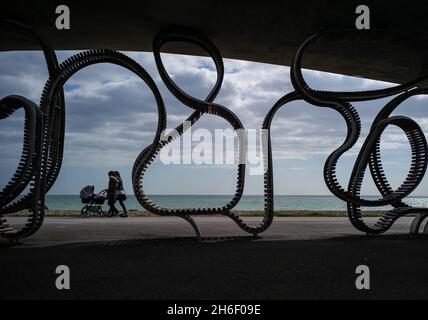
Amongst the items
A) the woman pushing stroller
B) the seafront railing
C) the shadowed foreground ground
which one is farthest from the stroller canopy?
the shadowed foreground ground

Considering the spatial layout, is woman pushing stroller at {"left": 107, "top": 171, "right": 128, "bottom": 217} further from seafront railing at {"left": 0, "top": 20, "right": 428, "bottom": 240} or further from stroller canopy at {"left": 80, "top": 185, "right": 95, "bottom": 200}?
seafront railing at {"left": 0, "top": 20, "right": 428, "bottom": 240}

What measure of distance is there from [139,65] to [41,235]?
4.73m

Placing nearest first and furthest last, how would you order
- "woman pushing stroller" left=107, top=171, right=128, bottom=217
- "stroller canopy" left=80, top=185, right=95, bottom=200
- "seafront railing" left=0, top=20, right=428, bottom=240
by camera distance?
"seafront railing" left=0, top=20, right=428, bottom=240 → "woman pushing stroller" left=107, top=171, right=128, bottom=217 → "stroller canopy" left=80, top=185, right=95, bottom=200

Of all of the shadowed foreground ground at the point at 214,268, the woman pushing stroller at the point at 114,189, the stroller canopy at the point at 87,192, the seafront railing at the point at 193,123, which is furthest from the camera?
the stroller canopy at the point at 87,192

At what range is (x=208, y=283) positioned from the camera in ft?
16.4

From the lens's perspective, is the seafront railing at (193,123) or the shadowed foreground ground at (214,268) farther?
the seafront railing at (193,123)

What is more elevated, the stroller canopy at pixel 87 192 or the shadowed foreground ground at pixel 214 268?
the stroller canopy at pixel 87 192

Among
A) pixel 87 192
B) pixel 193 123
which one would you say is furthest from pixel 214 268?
pixel 87 192

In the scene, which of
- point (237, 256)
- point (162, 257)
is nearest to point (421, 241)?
point (237, 256)

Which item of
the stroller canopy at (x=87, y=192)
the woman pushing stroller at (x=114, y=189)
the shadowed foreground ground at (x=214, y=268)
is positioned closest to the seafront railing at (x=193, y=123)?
the shadowed foreground ground at (x=214, y=268)

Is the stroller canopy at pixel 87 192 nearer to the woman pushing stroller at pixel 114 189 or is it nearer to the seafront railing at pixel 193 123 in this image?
the woman pushing stroller at pixel 114 189

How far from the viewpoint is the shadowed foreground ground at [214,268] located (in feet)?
15.1

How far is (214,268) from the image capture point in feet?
19.4

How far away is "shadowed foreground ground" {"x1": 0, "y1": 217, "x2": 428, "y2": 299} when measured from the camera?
461cm
